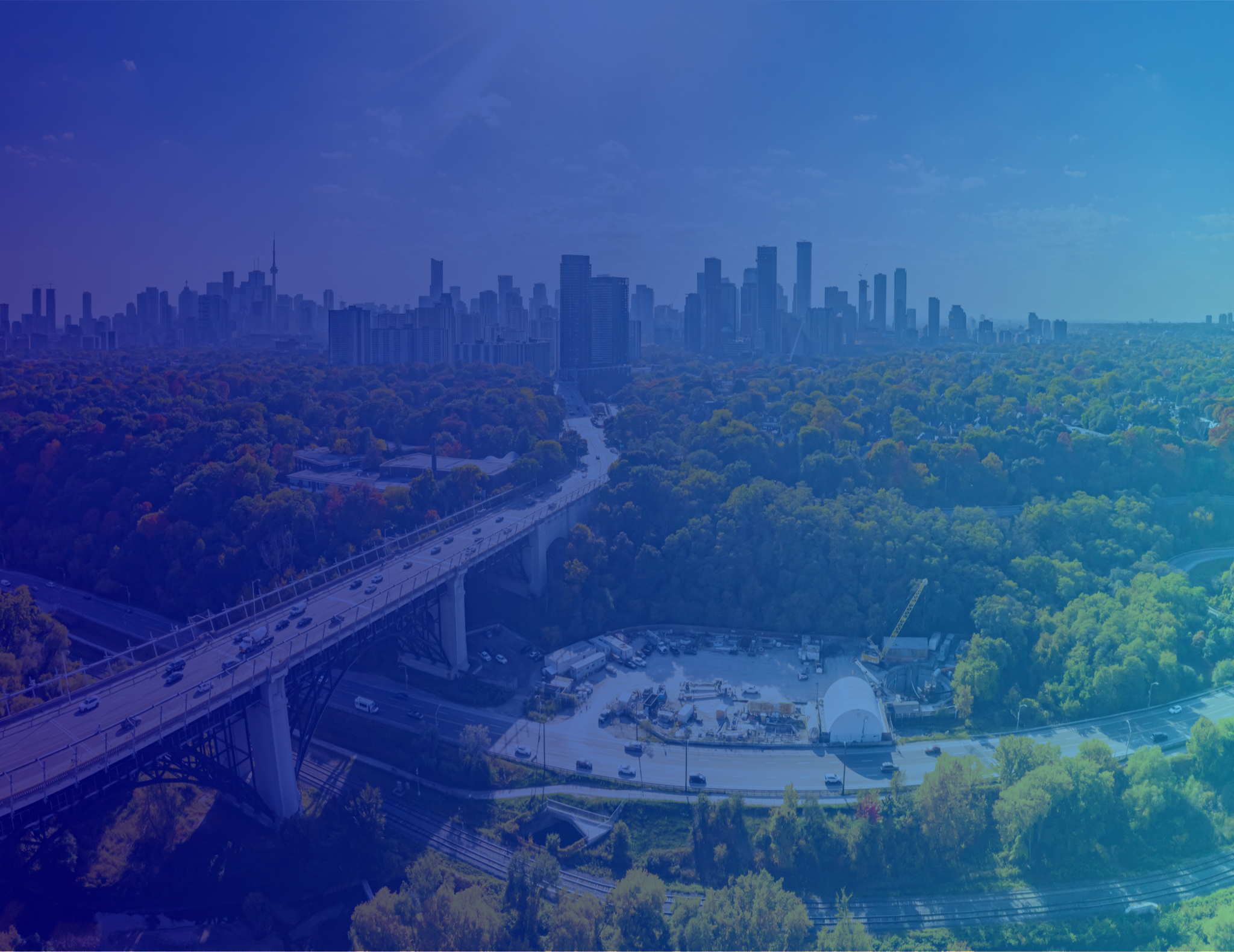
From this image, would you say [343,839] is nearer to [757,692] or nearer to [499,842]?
[499,842]

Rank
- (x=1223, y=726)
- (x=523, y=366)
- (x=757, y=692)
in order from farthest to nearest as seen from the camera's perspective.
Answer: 1. (x=523, y=366)
2. (x=757, y=692)
3. (x=1223, y=726)

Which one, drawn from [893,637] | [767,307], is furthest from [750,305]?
[893,637]

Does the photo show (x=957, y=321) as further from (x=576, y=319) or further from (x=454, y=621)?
(x=454, y=621)

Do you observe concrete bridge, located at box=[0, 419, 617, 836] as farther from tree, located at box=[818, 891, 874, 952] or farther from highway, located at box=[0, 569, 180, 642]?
tree, located at box=[818, 891, 874, 952]

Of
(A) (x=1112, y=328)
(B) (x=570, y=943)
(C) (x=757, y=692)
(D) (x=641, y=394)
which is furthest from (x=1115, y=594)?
(A) (x=1112, y=328)

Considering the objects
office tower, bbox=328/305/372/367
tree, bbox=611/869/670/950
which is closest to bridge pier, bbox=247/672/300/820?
tree, bbox=611/869/670/950

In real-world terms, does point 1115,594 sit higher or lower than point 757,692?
higher

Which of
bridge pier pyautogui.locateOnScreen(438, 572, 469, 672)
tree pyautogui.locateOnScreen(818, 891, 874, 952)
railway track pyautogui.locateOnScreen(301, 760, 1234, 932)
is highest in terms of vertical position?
bridge pier pyautogui.locateOnScreen(438, 572, 469, 672)
